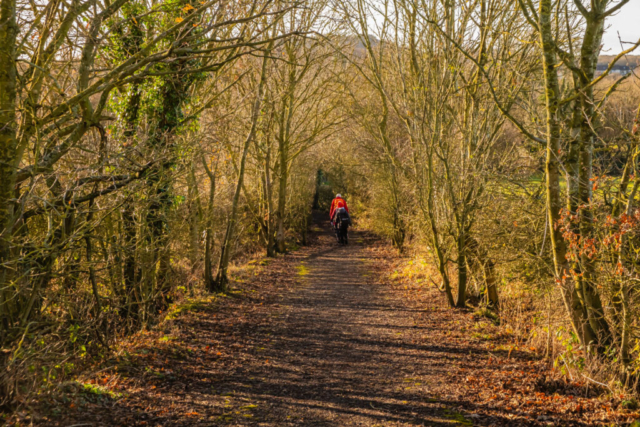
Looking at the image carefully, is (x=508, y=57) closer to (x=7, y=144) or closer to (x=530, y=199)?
(x=530, y=199)

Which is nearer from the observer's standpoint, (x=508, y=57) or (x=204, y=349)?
(x=204, y=349)

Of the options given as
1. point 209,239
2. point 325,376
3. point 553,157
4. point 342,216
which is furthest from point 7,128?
point 342,216

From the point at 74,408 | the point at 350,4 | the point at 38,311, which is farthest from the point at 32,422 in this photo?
the point at 350,4

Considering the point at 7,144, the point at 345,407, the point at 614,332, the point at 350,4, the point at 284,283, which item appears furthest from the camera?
the point at 284,283

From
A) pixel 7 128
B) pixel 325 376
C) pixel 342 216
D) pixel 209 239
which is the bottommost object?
pixel 325 376

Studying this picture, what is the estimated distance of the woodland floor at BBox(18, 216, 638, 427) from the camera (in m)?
4.62

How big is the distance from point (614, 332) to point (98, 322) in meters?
6.65

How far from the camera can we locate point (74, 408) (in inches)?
163

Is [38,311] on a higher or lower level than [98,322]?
higher

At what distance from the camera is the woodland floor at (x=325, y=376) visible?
4.62 m

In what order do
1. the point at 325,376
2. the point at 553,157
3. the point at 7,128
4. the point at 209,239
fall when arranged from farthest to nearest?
the point at 209,239 → the point at 325,376 → the point at 553,157 → the point at 7,128

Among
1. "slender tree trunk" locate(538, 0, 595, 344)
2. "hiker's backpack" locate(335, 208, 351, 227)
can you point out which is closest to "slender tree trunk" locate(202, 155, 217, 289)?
"slender tree trunk" locate(538, 0, 595, 344)

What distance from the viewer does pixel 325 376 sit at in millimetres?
5898

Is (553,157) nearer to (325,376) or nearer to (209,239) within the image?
(325,376)
